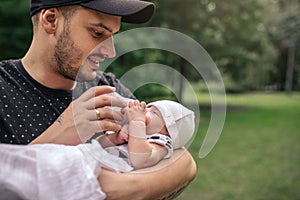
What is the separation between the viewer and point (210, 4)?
13.7 m

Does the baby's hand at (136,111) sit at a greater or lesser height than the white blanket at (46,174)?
greater

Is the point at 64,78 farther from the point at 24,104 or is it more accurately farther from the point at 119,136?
the point at 119,136

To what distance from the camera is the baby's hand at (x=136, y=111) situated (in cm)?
121

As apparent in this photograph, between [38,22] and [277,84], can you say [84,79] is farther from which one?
[277,84]

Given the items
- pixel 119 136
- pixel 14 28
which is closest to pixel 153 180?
pixel 119 136

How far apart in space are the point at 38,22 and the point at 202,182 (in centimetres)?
504

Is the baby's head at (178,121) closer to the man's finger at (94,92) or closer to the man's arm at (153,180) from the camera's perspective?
the man's arm at (153,180)

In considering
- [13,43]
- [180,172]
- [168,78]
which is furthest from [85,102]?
[13,43]

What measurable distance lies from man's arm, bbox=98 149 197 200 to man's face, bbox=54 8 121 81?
0.40m

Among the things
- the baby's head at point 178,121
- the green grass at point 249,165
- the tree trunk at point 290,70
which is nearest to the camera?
the baby's head at point 178,121

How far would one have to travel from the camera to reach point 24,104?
54.6 inches

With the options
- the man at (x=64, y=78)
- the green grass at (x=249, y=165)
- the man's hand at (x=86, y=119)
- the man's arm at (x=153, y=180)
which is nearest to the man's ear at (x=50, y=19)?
the man at (x=64, y=78)

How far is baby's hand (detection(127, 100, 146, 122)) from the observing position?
47.7 inches

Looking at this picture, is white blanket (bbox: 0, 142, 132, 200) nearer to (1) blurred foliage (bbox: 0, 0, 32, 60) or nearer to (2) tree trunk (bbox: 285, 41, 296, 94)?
(1) blurred foliage (bbox: 0, 0, 32, 60)
